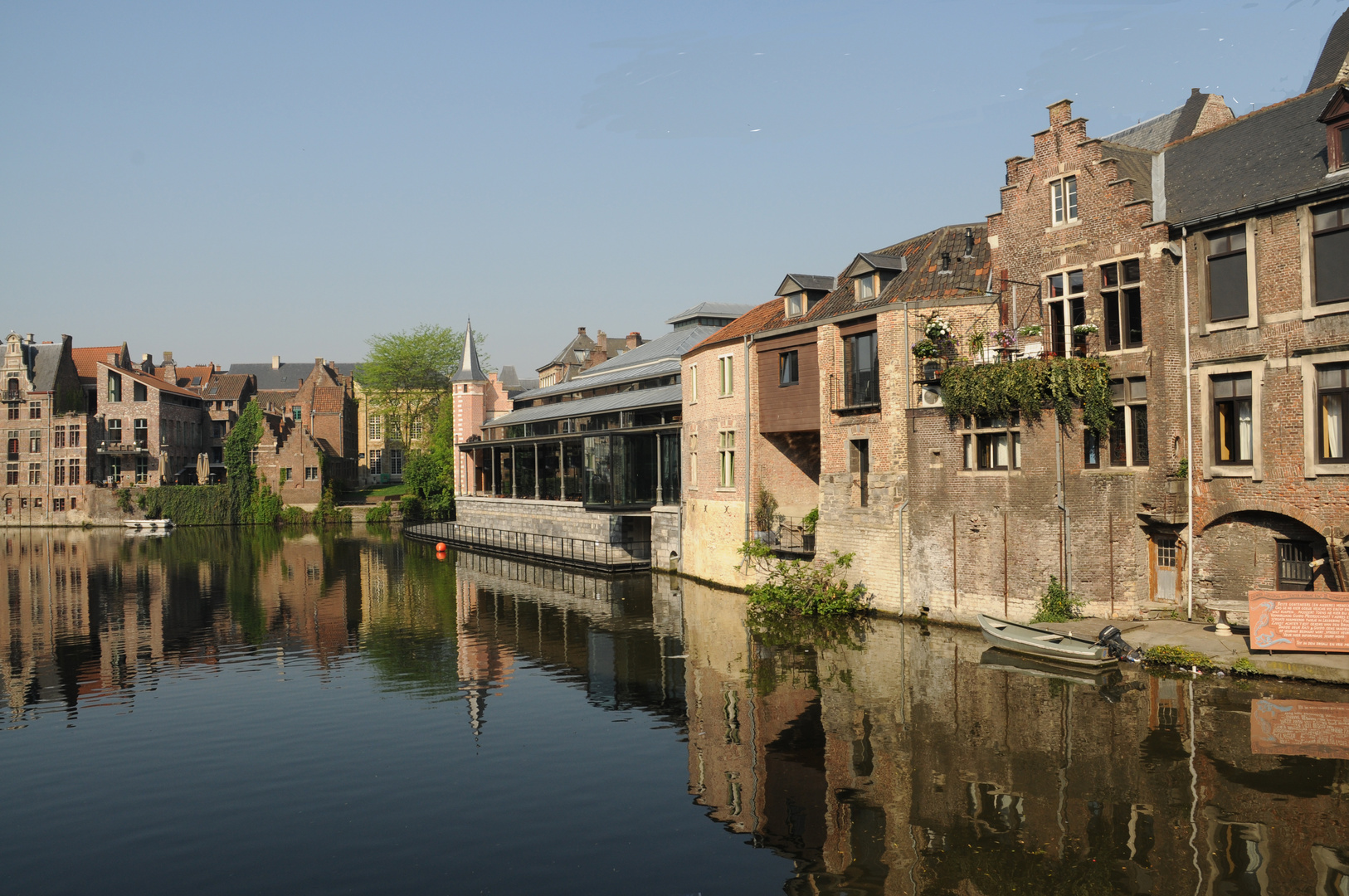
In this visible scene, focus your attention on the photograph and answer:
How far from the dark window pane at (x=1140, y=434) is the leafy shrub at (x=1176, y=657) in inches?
173

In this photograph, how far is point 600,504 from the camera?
4206 centimetres

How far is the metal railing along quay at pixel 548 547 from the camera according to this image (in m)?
41.4

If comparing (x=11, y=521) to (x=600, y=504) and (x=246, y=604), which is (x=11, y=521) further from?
(x=600, y=504)

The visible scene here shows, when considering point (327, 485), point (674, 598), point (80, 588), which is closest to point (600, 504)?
point (674, 598)

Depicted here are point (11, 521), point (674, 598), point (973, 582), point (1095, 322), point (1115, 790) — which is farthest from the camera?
point (11, 521)

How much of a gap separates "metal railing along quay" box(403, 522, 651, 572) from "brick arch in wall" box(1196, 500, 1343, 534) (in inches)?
970

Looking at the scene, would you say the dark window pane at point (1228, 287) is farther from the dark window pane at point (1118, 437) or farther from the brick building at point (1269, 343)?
the dark window pane at point (1118, 437)

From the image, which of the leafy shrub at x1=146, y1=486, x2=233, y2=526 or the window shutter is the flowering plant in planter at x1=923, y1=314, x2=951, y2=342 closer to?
the window shutter

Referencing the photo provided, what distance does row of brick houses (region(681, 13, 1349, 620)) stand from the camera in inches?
731

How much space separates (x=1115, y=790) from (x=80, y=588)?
40918 mm

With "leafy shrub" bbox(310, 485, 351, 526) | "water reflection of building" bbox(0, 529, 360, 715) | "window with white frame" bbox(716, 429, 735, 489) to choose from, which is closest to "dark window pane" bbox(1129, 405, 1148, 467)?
"window with white frame" bbox(716, 429, 735, 489)

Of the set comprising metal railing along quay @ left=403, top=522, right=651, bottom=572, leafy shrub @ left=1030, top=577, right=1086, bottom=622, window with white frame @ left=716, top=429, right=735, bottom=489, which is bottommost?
metal railing along quay @ left=403, top=522, right=651, bottom=572

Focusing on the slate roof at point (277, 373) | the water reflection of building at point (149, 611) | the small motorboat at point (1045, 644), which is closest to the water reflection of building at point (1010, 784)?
the small motorboat at point (1045, 644)

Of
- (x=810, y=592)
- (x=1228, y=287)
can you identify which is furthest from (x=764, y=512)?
(x=1228, y=287)
